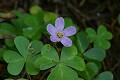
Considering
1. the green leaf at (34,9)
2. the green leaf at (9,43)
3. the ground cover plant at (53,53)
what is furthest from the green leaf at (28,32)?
the green leaf at (34,9)

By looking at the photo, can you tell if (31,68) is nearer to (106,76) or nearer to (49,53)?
(49,53)

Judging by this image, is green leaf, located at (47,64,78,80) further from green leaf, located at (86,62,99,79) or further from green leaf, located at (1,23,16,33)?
green leaf, located at (1,23,16,33)

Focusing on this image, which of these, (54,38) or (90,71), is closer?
(54,38)

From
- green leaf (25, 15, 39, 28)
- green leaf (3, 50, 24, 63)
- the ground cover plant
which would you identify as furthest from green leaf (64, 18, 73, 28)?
green leaf (3, 50, 24, 63)

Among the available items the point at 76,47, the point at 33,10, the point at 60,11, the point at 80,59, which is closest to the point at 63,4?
the point at 60,11

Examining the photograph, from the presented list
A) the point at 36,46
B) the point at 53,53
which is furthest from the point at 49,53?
the point at 36,46

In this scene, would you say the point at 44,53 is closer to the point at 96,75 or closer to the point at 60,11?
the point at 96,75
